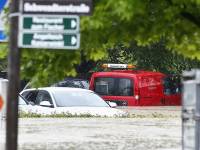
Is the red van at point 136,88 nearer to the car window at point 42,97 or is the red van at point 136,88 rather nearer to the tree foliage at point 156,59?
the tree foliage at point 156,59

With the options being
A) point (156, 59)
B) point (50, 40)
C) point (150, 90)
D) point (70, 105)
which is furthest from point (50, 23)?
point (156, 59)

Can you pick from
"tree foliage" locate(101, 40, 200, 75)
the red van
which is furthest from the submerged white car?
"tree foliage" locate(101, 40, 200, 75)

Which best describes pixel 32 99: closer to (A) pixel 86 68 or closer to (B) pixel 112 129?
(B) pixel 112 129

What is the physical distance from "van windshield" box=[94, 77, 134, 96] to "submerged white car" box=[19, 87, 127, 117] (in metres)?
10.4

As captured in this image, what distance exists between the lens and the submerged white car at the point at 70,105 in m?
20.7

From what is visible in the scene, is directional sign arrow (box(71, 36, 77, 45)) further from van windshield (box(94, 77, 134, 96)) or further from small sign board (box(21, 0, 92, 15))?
van windshield (box(94, 77, 134, 96))

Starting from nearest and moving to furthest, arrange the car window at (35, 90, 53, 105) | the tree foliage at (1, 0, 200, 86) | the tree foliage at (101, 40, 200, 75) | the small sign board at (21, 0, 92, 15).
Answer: the tree foliage at (1, 0, 200, 86) → the small sign board at (21, 0, 92, 15) → the car window at (35, 90, 53, 105) → the tree foliage at (101, 40, 200, 75)

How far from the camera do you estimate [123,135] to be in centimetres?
1523

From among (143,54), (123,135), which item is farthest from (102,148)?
(143,54)

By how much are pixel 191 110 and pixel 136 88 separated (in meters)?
22.6

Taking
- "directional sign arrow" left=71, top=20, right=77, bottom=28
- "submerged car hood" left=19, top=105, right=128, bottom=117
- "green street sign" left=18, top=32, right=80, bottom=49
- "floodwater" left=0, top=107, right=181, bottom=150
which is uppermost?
"directional sign arrow" left=71, top=20, right=77, bottom=28

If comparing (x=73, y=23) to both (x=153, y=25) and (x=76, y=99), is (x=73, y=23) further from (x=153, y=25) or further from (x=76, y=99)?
(x=76, y=99)

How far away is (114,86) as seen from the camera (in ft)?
109

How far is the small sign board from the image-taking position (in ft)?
29.5
